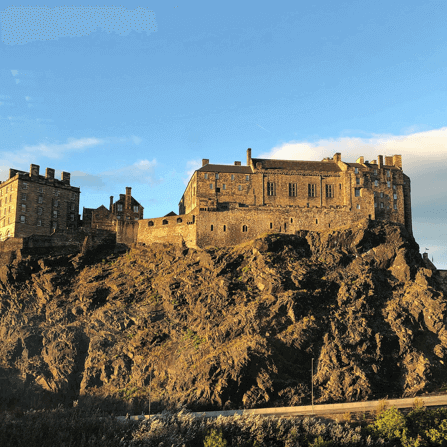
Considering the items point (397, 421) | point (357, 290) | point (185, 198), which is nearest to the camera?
point (397, 421)

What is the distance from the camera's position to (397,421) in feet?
180

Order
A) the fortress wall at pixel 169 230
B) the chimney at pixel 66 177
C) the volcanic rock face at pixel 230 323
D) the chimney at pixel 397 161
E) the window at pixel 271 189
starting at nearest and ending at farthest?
the volcanic rock face at pixel 230 323
the fortress wall at pixel 169 230
the window at pixel 271 189
the chimney at pixel 66 177
the chimney at pixel 397 161

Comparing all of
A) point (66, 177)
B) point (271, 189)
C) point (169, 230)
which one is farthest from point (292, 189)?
point (66, 177)

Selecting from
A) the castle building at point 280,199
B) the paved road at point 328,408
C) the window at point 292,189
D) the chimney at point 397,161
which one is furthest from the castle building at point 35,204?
the chimney at point 397,161

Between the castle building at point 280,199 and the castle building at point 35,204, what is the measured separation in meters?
14.0

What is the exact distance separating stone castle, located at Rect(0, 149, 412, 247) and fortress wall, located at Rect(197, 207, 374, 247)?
0.15 m

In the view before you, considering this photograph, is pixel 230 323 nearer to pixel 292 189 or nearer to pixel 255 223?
pixel 255 223

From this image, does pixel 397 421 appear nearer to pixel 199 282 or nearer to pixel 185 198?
pixel 199 282

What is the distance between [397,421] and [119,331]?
119 ft

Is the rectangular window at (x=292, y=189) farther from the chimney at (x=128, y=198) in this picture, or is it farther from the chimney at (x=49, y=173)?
the chimney at (x=49, y=173)

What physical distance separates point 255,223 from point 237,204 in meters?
4.44

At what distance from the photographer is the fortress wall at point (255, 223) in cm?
8150

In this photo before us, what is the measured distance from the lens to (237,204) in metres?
84.4

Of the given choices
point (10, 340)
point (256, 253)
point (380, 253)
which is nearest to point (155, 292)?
point (256, 253)
